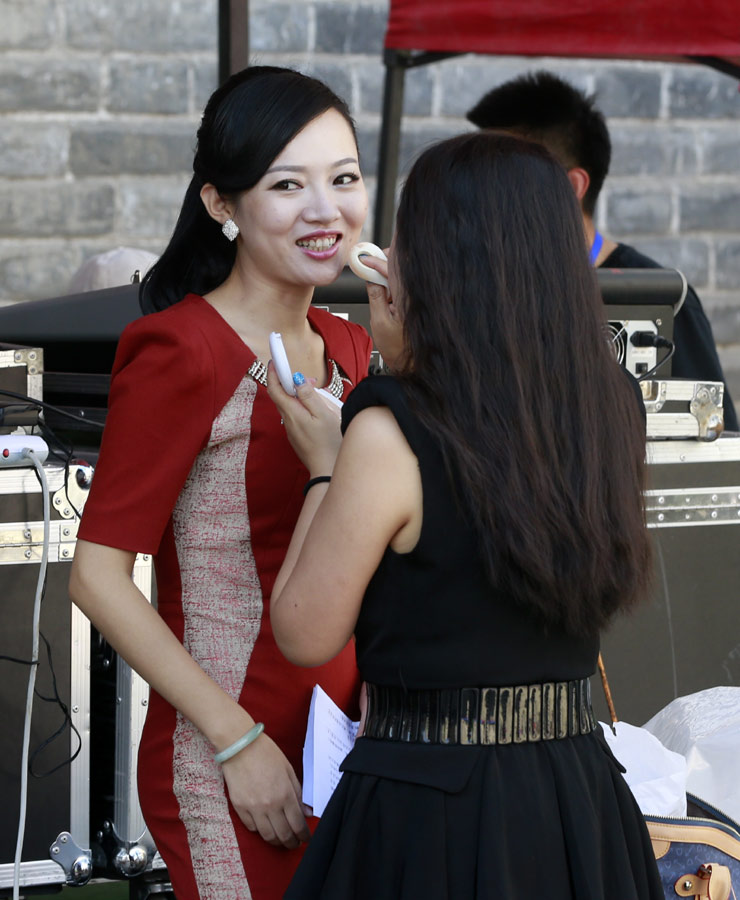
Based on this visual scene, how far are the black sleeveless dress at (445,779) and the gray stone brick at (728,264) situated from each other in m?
4.60

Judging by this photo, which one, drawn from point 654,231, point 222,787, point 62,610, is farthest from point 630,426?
point 654,231

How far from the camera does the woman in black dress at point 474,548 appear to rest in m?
1.24

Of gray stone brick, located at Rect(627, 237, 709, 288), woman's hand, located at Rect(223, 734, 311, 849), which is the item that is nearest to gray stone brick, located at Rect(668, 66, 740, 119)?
gray stone brick, located at Rect(627, 237, 709, 288)

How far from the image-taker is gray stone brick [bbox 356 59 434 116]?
5059mm

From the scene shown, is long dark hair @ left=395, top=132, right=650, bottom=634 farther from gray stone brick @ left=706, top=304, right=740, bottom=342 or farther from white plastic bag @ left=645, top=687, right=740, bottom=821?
gray stone brick @ left=706, top=304, right=740, bottom=342

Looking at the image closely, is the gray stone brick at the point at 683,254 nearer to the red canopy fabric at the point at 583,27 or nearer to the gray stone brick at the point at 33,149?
the red canopy fabric at the point at 583,27

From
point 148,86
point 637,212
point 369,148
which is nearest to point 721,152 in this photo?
point 637,212

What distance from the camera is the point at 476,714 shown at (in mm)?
1293

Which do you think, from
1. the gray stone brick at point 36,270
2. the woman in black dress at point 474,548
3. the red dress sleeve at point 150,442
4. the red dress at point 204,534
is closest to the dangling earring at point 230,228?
the red dress at point 204,534

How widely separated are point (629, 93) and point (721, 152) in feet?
1.68

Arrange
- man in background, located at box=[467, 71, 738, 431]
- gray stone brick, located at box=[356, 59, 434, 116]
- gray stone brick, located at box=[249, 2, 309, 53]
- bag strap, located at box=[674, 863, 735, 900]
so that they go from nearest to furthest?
bag strap, located at box=[674, 863, 735, 900]
man in background, located at box=[467, 71, 738, 431]
gray stone brick, located at box=[249, 2, 309, 53]
gray stone brick, located at box=[356, 59, 434, 116]

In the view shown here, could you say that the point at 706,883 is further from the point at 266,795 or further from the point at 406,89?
the point at 406,89

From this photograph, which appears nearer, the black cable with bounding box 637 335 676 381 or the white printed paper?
the white printed paper

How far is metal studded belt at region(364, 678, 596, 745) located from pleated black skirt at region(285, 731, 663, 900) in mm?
14
